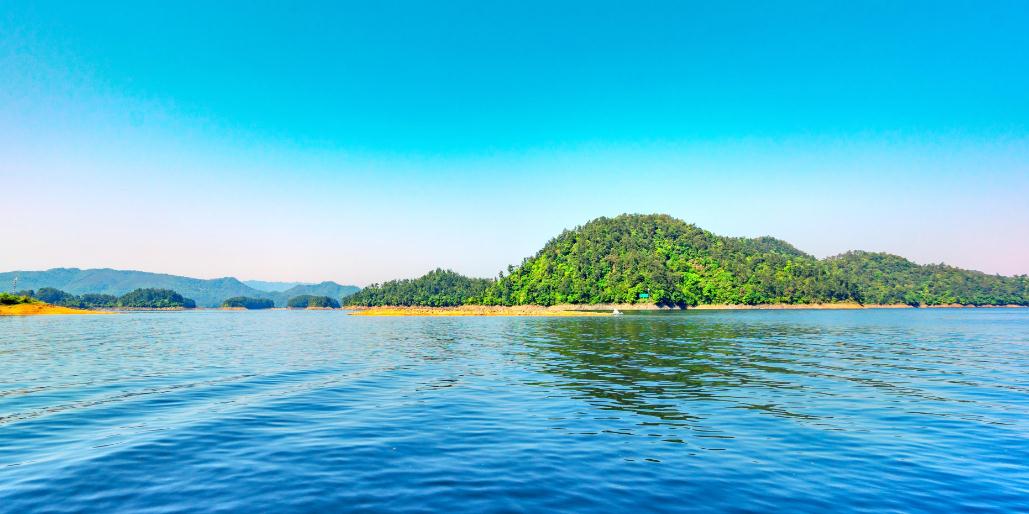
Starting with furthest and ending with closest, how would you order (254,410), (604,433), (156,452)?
(254,410) → (604,433) → (156,452)

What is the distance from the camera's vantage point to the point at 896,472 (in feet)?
46.5

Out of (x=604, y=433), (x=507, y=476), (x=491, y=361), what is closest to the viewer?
(x=507, y=476)

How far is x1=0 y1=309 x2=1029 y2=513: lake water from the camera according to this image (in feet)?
39.7

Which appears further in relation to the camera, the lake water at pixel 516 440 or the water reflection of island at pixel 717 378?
the water reflection of island at pixel 717 378

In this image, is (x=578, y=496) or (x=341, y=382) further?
(x=341, y=382)

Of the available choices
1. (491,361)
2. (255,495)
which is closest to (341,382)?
(491,361)

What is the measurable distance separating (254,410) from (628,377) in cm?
2170

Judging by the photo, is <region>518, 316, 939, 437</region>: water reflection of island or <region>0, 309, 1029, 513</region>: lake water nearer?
<region>0, 309, 1029, 513</region>: lake water

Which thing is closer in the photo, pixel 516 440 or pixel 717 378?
pixel 516 440

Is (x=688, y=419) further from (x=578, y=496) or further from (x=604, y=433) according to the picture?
(x=578, y=496)

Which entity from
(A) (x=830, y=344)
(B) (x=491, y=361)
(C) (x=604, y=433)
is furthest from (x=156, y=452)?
(A) (x=830, y=344)

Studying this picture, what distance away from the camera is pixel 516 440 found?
17.5 m

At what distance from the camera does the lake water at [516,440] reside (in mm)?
12094

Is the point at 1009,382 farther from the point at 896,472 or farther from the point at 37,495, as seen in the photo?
the point at 37,495
